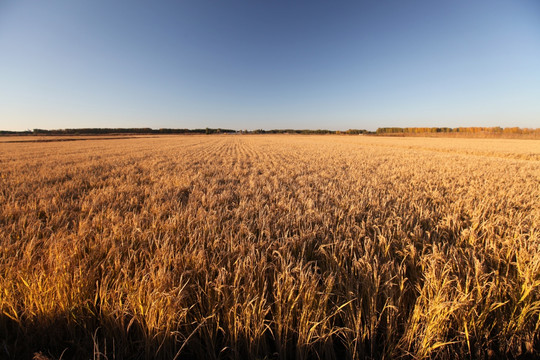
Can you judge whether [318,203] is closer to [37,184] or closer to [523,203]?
[523,203]

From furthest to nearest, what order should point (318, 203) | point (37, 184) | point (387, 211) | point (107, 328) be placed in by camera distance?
point (37, 184)
point (318, 203)
point (387, 211)
point (107, 328)

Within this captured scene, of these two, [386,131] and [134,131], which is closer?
[134,131]

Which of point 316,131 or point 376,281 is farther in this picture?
point 316,131

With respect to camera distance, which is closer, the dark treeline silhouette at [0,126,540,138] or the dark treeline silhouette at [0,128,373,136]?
the dark treeline silhouette at [0,126,540,138]

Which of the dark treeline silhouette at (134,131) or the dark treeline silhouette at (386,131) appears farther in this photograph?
the dark treeline silhouette at (134,131)

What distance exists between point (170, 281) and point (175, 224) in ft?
4.40

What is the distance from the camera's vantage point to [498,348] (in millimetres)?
1379

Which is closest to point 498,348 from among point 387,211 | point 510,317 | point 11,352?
point 510,317

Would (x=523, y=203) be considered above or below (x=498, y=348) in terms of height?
above

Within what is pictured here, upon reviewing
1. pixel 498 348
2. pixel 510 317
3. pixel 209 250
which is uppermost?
pixel 209 250

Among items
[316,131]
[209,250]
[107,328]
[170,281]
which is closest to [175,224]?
[209,250]

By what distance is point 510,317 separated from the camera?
1.49 meters

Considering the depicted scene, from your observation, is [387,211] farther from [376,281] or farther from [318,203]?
[376,281]

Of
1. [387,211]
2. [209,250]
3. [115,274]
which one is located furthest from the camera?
[387,211]
